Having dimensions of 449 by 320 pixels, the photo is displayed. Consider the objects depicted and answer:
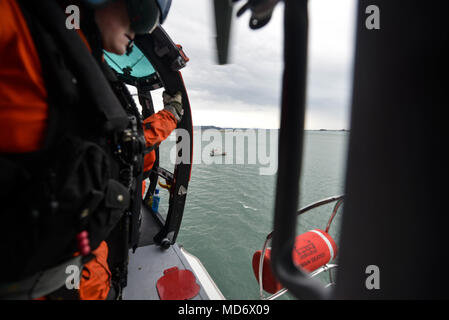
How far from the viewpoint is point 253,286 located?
2885mm

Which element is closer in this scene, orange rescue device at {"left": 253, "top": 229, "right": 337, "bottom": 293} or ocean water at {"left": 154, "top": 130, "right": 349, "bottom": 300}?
orange rescue device at {"left": 253, "top": 229, "right": 337, "bottom": 293}

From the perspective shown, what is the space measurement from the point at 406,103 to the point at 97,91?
100cm
